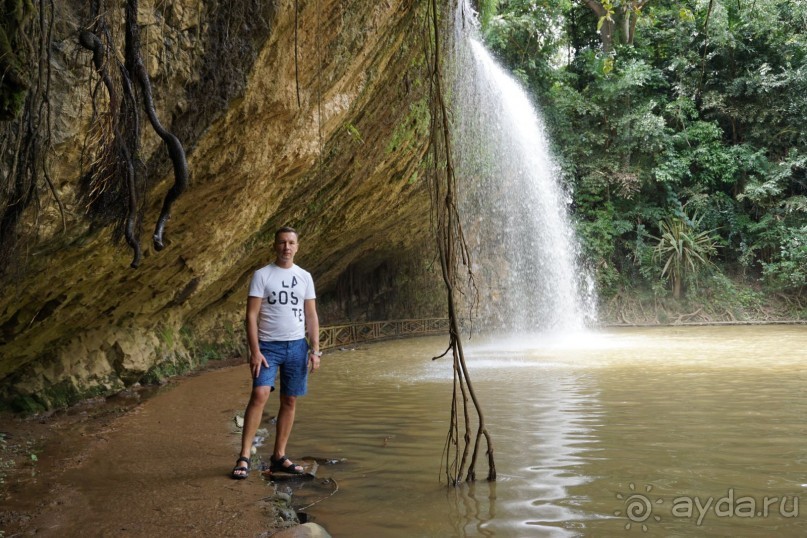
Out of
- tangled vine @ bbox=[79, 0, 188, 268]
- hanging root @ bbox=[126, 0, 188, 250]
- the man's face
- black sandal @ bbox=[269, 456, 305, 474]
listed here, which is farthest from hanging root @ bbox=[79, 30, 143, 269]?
black sandal @ bbox=[269, 456, 305, 474]

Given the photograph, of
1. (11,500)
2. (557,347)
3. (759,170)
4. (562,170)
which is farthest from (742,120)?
(11,500)

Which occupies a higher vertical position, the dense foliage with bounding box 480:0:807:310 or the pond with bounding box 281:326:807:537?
the dense foliage with bounding box 480:0:807:310

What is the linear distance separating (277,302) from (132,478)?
55.7 inches

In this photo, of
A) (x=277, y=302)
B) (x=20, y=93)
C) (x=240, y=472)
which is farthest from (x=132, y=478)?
(x=20, y=93)

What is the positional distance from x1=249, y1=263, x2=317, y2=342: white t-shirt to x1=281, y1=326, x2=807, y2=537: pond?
0.96 metres

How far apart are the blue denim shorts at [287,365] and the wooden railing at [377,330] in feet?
33.1

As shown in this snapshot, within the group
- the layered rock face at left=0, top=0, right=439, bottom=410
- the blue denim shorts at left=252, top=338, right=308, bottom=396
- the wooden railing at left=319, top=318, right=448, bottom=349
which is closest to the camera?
the blue denim shorts at left=252, top=338, right=308, bottom=396

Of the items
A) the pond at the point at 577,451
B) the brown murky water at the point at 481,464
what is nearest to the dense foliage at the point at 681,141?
the pond at the point at 577,451

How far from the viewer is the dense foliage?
20688 millimetres

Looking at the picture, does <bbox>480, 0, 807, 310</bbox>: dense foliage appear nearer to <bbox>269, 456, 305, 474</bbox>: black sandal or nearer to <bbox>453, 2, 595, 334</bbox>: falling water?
<bbox>453, 2, 595, 334</bbox>: falling water

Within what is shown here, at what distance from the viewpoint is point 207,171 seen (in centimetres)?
624

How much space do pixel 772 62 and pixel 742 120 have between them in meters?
2.09

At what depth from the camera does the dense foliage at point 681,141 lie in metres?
20.7

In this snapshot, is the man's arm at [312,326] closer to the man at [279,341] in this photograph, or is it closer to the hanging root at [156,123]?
the man at [279,341]
